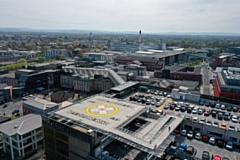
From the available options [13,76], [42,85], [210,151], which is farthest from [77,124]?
[13,76]

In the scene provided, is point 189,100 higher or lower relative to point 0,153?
higher

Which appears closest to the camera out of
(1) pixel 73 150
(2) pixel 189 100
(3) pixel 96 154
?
(3) pixel 96 154

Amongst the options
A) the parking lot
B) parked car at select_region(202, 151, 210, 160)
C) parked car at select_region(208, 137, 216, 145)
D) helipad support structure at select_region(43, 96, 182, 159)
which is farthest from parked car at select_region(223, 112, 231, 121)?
parked car at select_region(202, 151, 210, 160)

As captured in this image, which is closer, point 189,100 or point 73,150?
point 73,150

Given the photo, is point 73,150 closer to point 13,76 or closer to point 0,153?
point 0,153

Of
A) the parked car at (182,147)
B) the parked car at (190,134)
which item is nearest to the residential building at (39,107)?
the parked car at (182,147)

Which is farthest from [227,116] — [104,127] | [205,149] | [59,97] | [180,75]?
[59,97]

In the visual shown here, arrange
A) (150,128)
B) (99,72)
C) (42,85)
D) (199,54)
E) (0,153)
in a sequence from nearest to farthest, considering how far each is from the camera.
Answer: (150,128)
(0,153)
(99,72)
(42,85)
(199,54)

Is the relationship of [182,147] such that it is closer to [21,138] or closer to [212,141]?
[212,141]

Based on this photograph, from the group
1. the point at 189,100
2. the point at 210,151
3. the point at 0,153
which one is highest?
the point at 189,100
